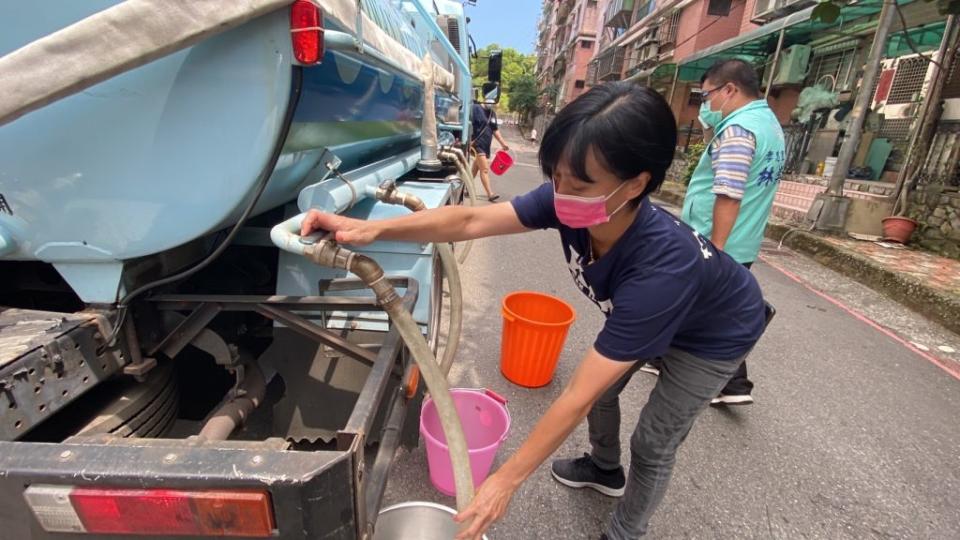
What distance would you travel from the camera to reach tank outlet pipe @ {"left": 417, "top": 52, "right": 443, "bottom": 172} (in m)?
2.73

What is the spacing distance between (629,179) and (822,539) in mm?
1891

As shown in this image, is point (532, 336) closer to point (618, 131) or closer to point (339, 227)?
point (339, 227)

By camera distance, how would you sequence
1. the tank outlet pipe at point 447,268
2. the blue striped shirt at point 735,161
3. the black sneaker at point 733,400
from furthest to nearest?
the black sneaker at point 733,400
the blue striped shirt at point 735,161
the tank outlet pipe at point 447,268

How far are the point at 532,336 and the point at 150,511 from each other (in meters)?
1.90

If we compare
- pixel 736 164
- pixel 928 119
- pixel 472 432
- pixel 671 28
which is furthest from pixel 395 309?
pixel 671 28

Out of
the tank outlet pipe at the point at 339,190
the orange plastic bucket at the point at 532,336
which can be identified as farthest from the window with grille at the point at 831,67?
the tank outlet pipe at the point at 339,190

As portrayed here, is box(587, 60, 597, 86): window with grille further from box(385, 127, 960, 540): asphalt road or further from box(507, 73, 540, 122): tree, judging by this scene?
box(385, 127, 960, 540): asphalt road

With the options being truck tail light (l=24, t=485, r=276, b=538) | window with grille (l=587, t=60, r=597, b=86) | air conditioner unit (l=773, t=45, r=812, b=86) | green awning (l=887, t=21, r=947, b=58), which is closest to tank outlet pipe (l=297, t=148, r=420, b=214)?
truck tail light (l=24, t=485, r=276, b=538)

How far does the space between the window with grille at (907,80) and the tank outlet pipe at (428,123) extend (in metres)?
10.8

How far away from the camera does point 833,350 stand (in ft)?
11.7

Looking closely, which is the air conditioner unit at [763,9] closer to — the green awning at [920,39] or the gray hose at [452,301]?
the green awning at [920,39]

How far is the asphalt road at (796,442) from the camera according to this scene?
1.96 meters

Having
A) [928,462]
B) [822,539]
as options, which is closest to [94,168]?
[822,539]

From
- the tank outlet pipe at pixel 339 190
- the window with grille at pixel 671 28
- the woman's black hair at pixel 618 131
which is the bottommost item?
the tank outlet pipe at pixel 339 190
